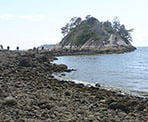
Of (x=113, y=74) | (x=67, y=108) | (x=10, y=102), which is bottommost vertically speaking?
(x=113, y=74)

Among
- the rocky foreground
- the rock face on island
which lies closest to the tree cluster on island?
the rock face on island

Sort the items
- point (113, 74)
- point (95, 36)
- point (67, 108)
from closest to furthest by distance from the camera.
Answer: point (67, 108) → point (113, 74) → point (95, 36)

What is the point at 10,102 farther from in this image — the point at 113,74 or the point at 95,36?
the point at 95,36

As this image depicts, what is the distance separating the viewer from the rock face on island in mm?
127531

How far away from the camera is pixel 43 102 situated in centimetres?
1819

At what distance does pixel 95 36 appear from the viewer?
433ft

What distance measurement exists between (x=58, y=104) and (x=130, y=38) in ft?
442

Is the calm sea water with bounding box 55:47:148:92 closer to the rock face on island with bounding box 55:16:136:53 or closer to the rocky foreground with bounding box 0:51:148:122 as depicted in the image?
the rocky foreground with bounding box 0:51:148:122

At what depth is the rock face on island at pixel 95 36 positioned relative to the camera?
128 m

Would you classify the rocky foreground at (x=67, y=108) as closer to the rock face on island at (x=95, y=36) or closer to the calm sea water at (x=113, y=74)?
the calm sea water at (x=113, y=74)

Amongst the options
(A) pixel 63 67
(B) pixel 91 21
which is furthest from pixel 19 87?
(B) pixel 91 21

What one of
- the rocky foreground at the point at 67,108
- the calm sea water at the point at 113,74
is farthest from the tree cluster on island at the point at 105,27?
the rocky foreground at the point at 67,108

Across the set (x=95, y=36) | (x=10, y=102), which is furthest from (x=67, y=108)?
(x=95, y=36)

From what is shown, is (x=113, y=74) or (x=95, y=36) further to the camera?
(x=95, y=36)
